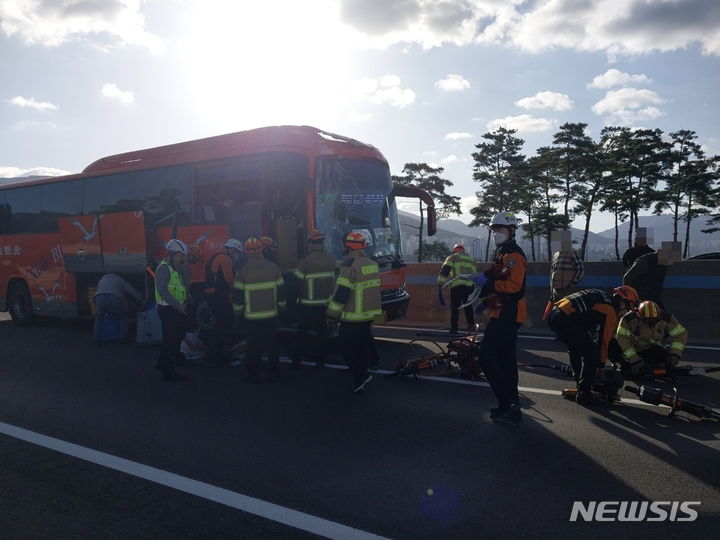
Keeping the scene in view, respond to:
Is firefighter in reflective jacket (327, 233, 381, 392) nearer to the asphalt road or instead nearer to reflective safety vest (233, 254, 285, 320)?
the asphalt road

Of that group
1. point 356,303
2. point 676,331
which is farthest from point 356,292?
point 676,331

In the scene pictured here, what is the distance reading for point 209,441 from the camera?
477cm

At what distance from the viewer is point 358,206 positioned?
9125 mm

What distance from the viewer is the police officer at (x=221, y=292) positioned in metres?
8.16

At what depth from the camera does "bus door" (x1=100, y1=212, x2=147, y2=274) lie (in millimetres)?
10547

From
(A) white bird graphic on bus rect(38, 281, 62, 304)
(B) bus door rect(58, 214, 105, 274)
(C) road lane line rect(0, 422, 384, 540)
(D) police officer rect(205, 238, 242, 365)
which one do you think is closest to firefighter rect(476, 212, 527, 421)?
(C) road lane line rect(0, 422, 384, 540)

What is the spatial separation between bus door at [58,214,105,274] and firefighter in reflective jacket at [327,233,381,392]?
23.3ft

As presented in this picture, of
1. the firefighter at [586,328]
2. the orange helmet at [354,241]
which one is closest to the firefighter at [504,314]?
the firefighter at [586,328]

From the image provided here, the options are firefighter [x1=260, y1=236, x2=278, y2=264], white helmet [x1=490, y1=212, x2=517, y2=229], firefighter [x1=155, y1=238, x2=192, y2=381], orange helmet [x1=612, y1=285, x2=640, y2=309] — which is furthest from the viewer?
firefighter [x1=260, y1=236, x2=278, y2=264]

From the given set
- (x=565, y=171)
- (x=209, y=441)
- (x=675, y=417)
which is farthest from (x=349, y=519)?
(x=565, y=171)

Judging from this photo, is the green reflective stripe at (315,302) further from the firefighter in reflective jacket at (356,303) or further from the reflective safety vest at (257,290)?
the firefighter in reflective jacket at (356,303)

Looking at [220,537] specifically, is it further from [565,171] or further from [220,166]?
[565,171]

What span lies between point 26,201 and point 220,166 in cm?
670

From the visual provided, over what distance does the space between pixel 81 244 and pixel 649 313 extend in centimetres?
1098
